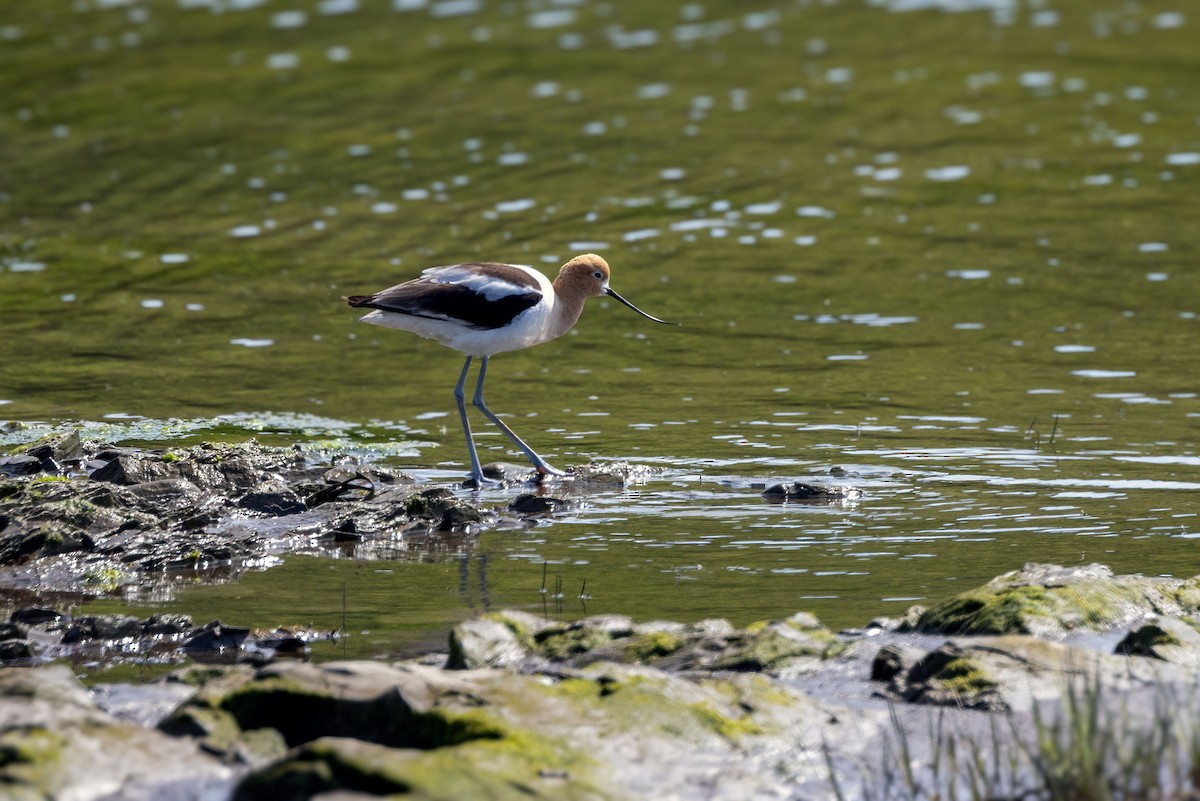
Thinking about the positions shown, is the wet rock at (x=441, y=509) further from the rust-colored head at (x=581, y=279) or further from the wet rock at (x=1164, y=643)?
the wet rock at (x=1164, y=643)

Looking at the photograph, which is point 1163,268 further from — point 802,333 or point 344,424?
point 344,424

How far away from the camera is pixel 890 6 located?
34719mm

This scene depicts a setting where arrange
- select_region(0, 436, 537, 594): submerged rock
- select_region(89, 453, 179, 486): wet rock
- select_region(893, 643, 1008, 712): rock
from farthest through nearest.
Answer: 1. select_region(89, 453, 179, 486): wet rock
2. select_region(0, 436, 537, 594): submerged rock
3. select_region(893, 643, 1008, 712): rock

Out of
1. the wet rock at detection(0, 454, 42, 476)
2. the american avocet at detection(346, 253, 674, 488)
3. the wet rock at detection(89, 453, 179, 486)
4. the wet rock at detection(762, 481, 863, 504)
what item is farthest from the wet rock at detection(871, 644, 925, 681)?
the wet rock at detection(0, 454, 42, 476)

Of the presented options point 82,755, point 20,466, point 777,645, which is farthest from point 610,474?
point 82,755

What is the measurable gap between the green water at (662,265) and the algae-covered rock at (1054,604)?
770 mm

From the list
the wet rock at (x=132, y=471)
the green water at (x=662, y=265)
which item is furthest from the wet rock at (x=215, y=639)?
the wet rock at (x=132, y=471)

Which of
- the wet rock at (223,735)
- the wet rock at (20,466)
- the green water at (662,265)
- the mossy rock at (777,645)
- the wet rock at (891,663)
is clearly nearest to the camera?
the wet rock at (223,735)

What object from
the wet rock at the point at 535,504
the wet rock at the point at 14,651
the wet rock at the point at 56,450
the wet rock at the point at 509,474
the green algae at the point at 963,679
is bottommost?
the wet rock at the point at 14,651

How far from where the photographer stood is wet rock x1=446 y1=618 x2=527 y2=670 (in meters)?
7.79

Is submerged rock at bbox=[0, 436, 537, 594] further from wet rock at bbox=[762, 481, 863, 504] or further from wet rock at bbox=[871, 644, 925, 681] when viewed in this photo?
wet rock at bbox=[871, 644, 925, 681]

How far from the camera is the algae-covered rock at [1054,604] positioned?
27.0 ft

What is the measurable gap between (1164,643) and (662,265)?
1241 centimetres

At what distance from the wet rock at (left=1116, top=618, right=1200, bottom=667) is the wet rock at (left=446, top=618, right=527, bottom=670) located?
9.26 feet
